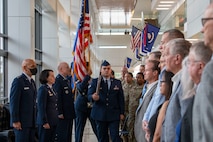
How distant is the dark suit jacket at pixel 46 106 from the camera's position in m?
5.95

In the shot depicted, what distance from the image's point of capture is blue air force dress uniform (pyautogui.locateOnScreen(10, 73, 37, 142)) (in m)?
5.62

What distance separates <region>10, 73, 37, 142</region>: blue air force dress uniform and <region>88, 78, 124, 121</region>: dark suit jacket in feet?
4.64

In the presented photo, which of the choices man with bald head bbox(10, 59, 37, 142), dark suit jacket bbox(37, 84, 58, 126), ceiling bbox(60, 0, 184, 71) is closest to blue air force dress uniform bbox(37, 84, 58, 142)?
dark suit jacket bbox(37, 84, 58, 126)

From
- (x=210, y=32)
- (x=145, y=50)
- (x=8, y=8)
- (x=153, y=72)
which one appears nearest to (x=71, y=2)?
(x=145, y=50)

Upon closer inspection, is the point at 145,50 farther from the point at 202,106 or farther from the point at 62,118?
the point at 202,106

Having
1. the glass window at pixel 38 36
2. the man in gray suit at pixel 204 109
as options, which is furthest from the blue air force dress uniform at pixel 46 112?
the glass window at pixel 38 36

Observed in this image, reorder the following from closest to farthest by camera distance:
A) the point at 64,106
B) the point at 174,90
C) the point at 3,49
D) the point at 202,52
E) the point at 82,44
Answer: the point at 202,52, the point at 174,90, the point at 64,106, the point at 82,44, the point at 3,49

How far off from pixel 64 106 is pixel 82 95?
745mm

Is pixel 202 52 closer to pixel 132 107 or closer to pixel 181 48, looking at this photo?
pixel 181 48

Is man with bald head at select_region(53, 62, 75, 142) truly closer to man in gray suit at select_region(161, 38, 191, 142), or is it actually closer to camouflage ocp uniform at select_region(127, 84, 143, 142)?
camouflage ocp uniform at select_region(127, 84, 143, 142)

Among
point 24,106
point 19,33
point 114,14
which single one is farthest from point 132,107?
point 114,14

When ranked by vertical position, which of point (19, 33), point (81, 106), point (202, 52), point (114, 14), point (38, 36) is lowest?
point (81, 106)

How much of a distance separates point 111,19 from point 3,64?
26396 mm

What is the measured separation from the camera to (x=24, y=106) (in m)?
5.76
